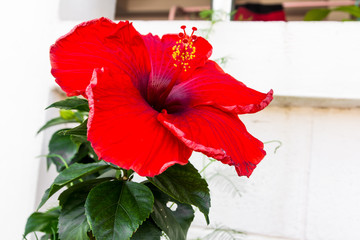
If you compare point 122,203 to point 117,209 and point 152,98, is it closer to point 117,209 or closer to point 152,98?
point 117,209

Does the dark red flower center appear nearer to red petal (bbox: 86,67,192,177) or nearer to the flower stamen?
the flower stamen

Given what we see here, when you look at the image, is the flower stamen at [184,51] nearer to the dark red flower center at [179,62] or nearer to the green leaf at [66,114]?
the dark red flower center at [179,62]

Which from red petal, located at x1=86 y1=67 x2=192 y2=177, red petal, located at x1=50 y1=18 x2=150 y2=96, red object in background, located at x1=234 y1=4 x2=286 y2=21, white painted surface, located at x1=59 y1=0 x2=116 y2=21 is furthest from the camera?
red object in background, located at x1=234 y1=4 x2=286 y2=21

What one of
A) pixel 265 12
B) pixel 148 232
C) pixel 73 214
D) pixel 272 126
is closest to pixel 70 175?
pixel 73 214

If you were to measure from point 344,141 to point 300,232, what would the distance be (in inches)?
10.8

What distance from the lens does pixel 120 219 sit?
560 mm

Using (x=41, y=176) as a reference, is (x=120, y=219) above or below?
above

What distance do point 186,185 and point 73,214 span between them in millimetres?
204

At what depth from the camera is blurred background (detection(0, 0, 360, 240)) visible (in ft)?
3.23

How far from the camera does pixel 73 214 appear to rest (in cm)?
64

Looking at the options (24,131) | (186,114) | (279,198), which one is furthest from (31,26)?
(279,198)

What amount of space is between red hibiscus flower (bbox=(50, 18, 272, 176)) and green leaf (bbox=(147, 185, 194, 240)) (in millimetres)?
172

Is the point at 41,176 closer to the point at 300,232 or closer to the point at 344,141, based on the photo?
the point at 300,232

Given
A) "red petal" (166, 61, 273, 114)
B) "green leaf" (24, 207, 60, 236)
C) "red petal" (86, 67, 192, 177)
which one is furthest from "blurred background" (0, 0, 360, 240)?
"red petal" (86, 67, 192, 177)
